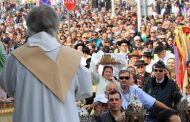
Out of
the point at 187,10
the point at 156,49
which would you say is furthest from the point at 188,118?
the point at 187,10

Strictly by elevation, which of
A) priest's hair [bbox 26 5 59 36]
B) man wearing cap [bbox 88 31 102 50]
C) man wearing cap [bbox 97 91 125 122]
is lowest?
man wearing cap [bbox 97 91 125 122]

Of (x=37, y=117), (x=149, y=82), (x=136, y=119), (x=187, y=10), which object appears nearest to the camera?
(x=37, y=117)

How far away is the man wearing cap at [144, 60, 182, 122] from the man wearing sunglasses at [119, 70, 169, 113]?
38 centimetres

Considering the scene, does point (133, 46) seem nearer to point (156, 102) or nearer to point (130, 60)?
point (130, 60)

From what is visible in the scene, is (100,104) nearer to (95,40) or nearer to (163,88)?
(163,88)

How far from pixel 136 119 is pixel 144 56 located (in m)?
6.05

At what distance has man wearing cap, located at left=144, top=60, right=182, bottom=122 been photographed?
8078 millimetres

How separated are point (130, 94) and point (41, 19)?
324cm

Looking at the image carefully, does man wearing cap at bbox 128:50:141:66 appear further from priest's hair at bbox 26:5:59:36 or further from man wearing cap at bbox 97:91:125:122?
priest's hair at bbox 26:5:59:36

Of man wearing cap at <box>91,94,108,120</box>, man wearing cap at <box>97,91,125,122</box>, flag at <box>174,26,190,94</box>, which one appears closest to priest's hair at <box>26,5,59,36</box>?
man wearing cap at <box>97,91,125,122</box>

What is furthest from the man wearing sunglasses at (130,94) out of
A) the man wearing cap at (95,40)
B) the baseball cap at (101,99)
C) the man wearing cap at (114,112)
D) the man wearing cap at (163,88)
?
the man wearing cap at (95,40)

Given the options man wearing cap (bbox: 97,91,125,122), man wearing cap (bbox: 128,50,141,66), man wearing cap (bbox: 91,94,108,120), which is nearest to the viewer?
man wearing cap (bbox: 97,91,125,122)

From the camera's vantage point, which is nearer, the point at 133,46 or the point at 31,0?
the point at 133,46

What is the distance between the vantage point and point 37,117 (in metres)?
4.69
